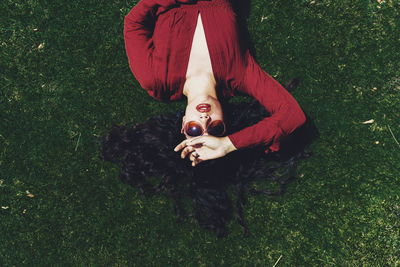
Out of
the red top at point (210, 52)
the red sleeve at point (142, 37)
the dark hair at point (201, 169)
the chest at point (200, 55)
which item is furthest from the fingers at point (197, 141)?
the red sleeve at point (142, 37)

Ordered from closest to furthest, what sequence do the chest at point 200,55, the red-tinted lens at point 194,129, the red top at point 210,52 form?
the red-tinted lens at point 194,129 → the red top at point 210,52 → the chest at point 200,55

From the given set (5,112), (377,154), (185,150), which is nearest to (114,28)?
(5,112)

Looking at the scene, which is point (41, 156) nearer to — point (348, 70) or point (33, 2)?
point (33, 2)

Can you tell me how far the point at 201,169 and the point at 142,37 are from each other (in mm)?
1797

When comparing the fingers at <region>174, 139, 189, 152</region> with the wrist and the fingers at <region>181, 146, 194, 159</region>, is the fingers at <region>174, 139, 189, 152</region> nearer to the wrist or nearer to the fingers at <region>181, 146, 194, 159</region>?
the fingers at <region>181, 146, 194, 159</region>

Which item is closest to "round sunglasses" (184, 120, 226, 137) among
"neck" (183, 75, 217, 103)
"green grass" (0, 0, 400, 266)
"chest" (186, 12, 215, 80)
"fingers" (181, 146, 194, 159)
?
"fingers" (181, 146, 194, 159)

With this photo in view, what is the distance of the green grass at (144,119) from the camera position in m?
4.41

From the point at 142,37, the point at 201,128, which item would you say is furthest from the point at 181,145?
the point at 142,37

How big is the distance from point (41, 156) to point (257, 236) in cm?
300

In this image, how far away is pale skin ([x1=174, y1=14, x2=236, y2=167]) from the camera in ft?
12.2

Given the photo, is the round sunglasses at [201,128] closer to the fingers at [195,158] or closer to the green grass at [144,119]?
the fingers at [195,158]

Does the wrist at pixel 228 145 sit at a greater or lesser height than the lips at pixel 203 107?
lesser

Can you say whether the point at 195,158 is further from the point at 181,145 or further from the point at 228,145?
the point at 228,145

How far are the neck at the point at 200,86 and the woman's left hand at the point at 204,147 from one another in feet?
2.04
